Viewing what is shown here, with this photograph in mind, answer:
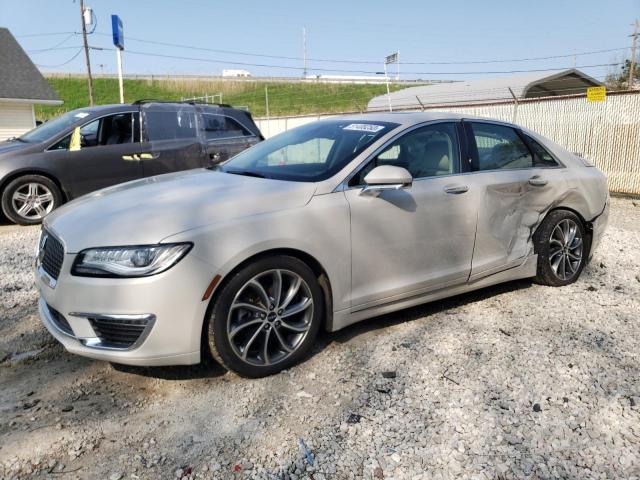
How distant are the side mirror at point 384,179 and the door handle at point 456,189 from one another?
473mm

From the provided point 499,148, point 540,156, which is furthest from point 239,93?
point 499,148

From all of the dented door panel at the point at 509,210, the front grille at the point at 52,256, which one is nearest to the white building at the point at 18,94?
the front grille at the point at 52,256

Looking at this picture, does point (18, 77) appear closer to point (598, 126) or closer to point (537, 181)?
point (598, 126)

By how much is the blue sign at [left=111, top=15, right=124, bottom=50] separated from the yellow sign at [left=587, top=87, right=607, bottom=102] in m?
17.2

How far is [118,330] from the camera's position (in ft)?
8.94

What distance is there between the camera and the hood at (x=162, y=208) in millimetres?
2764

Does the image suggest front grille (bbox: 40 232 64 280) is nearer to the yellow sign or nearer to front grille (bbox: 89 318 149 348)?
front grille (bbox: 89 318 149 348)

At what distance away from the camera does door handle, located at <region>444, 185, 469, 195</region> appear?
3.72 m

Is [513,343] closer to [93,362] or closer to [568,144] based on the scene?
[93,362]

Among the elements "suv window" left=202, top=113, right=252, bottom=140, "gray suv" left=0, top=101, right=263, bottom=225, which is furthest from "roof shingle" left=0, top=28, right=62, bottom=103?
"suv window" left=202, top=113, right=252, bottom=140

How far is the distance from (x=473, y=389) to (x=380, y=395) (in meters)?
0.54

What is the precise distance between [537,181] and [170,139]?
219 inches

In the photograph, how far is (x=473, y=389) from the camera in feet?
9.77

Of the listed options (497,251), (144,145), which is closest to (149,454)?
(497,251)
